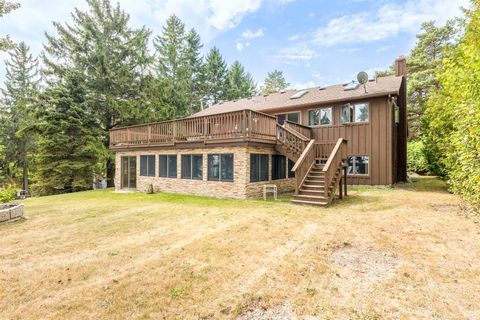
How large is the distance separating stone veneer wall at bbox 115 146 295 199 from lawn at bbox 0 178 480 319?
3048 millimetres

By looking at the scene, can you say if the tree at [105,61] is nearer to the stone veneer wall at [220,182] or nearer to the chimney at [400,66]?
the stone veneer wall at [220,182]

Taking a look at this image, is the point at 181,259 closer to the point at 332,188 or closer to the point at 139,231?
the point at 139,231

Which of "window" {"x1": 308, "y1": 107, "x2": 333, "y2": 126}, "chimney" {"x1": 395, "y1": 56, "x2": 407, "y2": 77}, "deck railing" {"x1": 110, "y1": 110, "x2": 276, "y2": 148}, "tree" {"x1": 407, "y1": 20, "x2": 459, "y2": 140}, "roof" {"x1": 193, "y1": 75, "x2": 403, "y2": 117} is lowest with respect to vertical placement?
"deck railing" {"x1": 110, "y1": 110, "x2": 276, "y2": 148}

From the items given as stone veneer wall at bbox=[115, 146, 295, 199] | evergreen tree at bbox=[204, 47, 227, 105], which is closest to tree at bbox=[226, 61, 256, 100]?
evergreen tree at bbox=[204, 47, 227, 105]

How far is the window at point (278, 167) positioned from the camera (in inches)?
474

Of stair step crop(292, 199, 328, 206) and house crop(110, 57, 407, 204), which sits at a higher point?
house crop(110, 57, 407, 204)

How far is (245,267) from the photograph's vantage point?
409 centimetres

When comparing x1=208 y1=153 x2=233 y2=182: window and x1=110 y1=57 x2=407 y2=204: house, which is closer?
x1=110 y1=57 x2=407 y2=204: house

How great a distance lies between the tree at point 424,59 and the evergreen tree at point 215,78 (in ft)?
73.5

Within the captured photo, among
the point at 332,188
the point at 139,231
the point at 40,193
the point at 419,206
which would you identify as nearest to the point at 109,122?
the point at 40,193

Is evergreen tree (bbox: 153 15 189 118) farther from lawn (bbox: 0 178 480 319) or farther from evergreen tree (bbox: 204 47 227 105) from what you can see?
lawn (bbox: 0 178 480 319)

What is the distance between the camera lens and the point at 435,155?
14117mm

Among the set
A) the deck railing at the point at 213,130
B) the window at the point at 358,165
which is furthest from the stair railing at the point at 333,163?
A: the window at the point at 358,165

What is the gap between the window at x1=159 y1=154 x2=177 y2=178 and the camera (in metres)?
12.8
